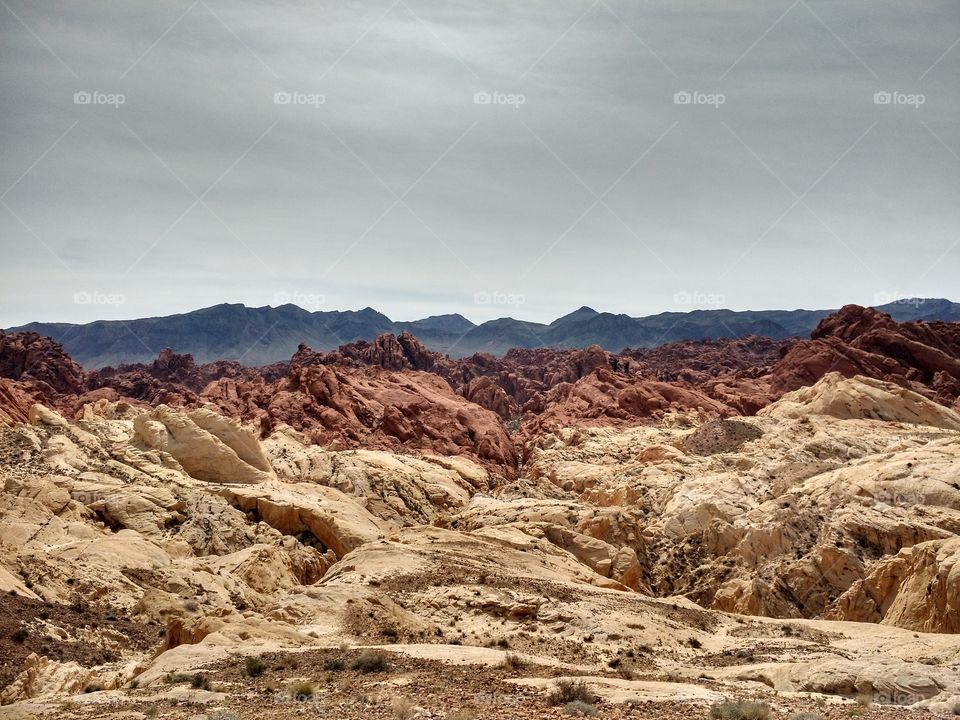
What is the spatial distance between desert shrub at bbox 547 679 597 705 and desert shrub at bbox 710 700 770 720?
7.08 feet

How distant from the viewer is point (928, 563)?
2728 cm

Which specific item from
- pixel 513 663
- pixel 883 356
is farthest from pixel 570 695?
pixel 883 356

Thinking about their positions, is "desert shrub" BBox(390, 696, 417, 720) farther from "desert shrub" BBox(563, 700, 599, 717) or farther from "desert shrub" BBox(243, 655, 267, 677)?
"desert shrub" BBox(243, 655, 267, 677)

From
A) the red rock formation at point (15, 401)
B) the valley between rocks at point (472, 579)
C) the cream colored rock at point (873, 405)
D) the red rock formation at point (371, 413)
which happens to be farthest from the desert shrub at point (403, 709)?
the red rock formation at point (15, 401)

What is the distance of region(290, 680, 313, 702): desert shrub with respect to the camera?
15.0 m

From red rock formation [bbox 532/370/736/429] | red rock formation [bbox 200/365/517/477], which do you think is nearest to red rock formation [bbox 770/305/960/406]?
red rock formation [bbox 532/370/736/429]

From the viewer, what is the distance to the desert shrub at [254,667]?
1711cm

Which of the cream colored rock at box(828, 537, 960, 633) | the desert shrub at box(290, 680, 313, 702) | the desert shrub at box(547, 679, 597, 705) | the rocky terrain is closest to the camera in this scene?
the desert shrub at box(547, 679, 597, 705)

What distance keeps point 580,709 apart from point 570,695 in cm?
78

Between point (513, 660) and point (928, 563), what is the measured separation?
677 inches

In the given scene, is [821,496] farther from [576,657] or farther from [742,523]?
[576,657]

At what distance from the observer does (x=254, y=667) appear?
1719 centimetres

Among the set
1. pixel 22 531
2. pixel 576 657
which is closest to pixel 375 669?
pixel 576 657

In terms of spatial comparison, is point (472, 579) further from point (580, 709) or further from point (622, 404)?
point (622, 404)
